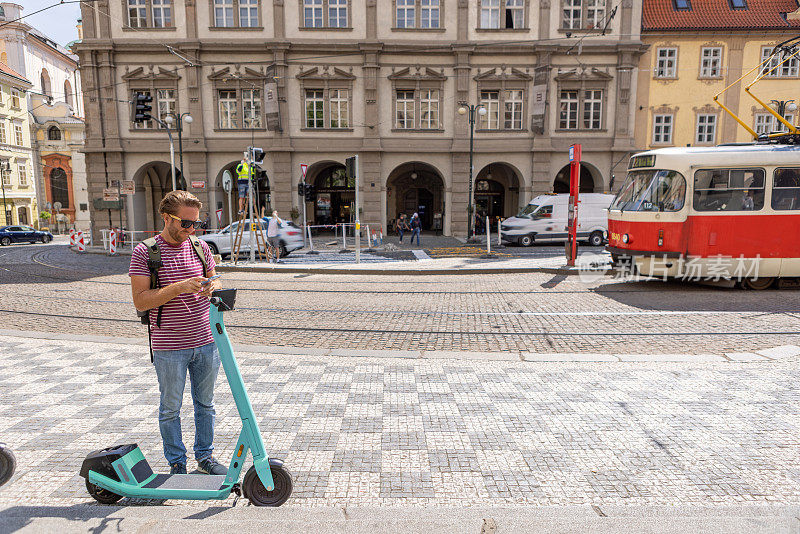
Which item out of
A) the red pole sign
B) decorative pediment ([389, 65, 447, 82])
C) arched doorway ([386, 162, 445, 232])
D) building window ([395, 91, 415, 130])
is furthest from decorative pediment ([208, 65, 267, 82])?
the red pole sign

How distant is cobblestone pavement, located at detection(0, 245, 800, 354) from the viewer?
7.07 m

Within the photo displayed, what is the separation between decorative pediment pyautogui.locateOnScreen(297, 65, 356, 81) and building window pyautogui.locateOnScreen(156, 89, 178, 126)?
22.5ft

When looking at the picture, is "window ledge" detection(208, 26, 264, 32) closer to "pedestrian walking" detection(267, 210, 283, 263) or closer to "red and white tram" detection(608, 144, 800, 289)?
"pedestrian walking" detection(267, 210, 283, 263)

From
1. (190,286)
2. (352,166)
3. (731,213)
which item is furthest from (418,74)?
(190,286)

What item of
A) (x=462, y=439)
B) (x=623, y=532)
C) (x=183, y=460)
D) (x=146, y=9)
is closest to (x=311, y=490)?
(x=183, y=460)

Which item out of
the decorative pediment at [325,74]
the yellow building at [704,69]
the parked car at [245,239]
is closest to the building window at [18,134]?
the decorative pediment at [325,74]

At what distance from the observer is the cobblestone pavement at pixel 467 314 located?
278 inches

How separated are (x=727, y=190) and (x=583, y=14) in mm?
20517

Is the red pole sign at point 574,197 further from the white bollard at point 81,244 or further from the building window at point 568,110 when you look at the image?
the white bollard at point 81,244

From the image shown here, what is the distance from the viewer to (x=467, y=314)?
350 inches

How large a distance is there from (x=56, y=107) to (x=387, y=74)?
44542 millimetres

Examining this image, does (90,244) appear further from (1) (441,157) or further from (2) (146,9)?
(1) (441,157)

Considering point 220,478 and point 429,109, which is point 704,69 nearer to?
point 429,109

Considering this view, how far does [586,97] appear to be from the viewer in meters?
27.5
